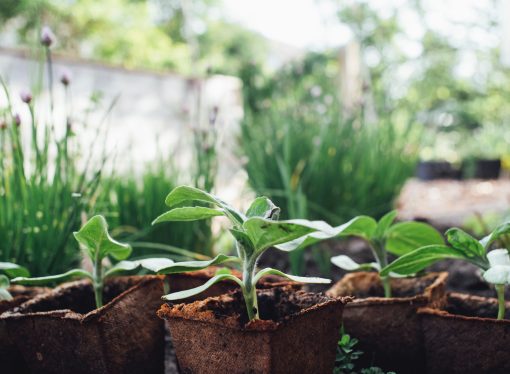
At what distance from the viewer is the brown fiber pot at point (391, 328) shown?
3.04 feet

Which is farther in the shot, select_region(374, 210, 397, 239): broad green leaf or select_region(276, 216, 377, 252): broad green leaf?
select_region(374, 210, 397, 239): broad green leaf

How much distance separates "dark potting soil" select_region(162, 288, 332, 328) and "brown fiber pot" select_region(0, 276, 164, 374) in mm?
126

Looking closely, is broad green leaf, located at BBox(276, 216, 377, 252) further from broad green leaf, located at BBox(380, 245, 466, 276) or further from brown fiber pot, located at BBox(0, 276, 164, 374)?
brown fiber pot, located at BBox(0, 276, 164, 374)

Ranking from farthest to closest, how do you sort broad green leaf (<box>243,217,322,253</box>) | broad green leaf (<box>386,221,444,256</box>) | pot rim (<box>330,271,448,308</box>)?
broad green leaf (<box>386,221,444,256</box>) < pot rim (<box>330,271,448,308</box>) < broad green leaf (<box>243,217,322,253</box>)

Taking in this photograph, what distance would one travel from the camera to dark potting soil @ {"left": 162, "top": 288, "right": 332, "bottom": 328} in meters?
0.74

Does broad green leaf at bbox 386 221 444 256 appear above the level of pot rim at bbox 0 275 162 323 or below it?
above

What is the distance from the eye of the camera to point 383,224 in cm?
100

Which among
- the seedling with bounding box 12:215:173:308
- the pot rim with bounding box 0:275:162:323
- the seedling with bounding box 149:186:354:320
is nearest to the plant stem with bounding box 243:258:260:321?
the seedling with bounding box 149:186:354:320

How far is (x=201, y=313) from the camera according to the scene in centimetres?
74

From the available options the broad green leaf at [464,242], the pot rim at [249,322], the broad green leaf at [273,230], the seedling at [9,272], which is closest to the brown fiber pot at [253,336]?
the pot rim at [249,322]

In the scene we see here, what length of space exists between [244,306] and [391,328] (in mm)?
313

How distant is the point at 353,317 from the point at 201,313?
37 centimetres

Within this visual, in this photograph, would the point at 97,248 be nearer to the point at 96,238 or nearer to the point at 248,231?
the point at 96,238

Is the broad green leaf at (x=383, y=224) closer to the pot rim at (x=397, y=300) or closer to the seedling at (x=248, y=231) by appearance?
the pot rim at (x=397, y=300)
